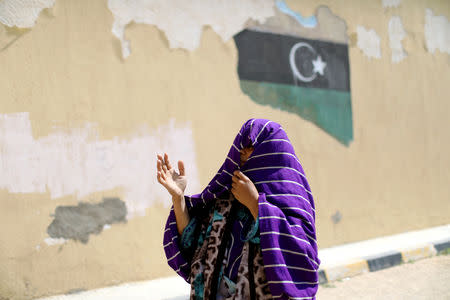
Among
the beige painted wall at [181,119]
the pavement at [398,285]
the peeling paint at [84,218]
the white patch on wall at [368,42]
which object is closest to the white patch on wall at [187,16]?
the beige painted wall at [181,119]

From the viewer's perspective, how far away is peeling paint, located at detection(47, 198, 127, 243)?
3.46 meters

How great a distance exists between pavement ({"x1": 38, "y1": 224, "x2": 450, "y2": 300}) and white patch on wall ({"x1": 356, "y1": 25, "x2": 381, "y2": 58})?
7.53 ft

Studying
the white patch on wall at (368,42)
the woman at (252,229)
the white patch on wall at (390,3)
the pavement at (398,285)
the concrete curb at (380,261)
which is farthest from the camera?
the white patch on wall at (390,3)

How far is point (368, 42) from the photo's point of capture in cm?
552

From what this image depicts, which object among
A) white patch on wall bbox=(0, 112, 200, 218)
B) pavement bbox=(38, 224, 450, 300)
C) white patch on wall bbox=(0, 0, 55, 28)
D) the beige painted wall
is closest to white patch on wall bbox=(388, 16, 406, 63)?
the beige painted wall

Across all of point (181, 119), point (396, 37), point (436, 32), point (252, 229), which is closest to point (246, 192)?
point (252, 229)

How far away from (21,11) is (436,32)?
548cm

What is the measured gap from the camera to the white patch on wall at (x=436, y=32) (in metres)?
6.24

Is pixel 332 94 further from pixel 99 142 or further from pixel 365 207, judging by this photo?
pixel 99 142

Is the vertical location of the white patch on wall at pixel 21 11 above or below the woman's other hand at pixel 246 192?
above

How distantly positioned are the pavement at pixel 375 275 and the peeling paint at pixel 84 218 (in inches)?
18.4

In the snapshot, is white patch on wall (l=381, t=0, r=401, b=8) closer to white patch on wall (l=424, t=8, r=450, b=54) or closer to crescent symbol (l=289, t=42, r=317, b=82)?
white patch on wall (l=424, t=8, r=450, b=54)

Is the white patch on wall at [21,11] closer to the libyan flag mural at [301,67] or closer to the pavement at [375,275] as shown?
the libyan flag mural at [301,67]

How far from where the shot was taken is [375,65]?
5.56 metres
